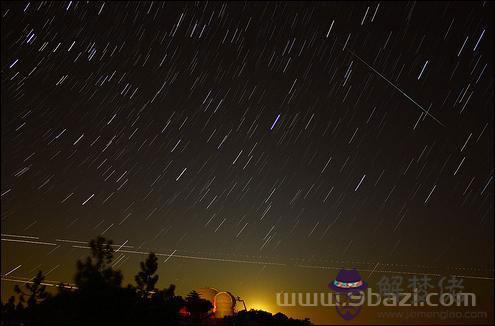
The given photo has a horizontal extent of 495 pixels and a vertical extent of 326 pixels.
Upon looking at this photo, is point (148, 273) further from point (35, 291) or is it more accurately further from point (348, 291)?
point (348, 291)

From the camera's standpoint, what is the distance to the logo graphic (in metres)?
22.5

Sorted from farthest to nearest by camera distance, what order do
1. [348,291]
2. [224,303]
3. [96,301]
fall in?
[348,291] → [224,303] → [96,301]

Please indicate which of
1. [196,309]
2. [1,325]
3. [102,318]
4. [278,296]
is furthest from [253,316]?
[102,318]

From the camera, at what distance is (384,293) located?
788 inches

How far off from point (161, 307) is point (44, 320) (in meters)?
3.24

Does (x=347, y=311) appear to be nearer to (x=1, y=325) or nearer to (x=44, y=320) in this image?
(x=1, y=325)

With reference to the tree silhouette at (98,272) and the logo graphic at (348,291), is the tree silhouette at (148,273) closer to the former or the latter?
the tree silhouette at (98,272)

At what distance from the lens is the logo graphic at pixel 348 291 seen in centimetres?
2248

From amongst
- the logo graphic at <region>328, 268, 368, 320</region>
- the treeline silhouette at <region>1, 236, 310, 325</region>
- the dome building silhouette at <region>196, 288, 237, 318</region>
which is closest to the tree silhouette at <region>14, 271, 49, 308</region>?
the treeline silhouette at <region>1, 236, 310, 325</region>

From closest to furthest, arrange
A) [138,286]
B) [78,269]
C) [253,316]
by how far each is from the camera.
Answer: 1. [78,269]
2. [138,286]
3. [253,316]

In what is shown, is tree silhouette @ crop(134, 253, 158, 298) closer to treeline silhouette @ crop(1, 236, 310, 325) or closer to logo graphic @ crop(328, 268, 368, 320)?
treeline silhouette @ crop(1, 236, 310, 325)

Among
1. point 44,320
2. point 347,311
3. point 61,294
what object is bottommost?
point 44,320

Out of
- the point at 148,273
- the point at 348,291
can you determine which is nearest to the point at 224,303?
the point at 348,291

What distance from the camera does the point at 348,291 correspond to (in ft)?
79.9
